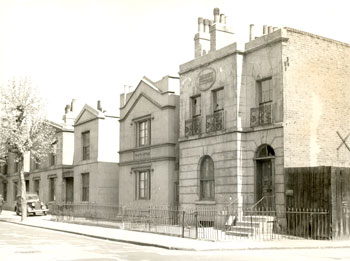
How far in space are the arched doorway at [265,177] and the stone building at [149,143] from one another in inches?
253

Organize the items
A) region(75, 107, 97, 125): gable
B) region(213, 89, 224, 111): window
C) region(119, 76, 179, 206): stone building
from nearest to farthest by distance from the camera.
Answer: region(213, 89, 224, 111): window → region(119, 76, 179, 206): stone building → region(75, 107, 97, 125): gable

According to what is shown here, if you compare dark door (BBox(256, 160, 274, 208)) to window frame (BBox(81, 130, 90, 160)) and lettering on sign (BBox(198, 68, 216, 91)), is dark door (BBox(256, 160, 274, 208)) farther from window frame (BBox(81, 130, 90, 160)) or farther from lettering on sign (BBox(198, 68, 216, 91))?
window frame (BBox(81, 130, 90, 160))

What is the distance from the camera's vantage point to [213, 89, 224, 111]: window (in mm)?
23453

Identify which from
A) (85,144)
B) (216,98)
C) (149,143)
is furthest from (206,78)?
(85,144)

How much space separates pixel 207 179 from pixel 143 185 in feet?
21.5

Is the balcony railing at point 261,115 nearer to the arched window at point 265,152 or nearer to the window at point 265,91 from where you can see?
the window at point 265,91

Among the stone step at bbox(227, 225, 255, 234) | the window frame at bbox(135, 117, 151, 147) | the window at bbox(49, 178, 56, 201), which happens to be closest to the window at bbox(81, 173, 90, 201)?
the window at bbox(49, 178, 56, 201)

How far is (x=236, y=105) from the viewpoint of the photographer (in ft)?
72.5

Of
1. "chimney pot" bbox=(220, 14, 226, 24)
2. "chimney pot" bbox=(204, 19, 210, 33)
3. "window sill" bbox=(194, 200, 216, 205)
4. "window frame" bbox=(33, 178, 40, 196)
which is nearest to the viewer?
"window sill" bbox=(194, 200, 216, 205)

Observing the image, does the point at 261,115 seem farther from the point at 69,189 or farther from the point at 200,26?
the point at 69,189

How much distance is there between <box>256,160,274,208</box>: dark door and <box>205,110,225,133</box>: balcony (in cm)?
272

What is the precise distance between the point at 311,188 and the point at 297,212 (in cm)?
110

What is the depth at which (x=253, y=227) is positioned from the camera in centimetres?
1961

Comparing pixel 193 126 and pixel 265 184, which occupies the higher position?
pixel 193 126
